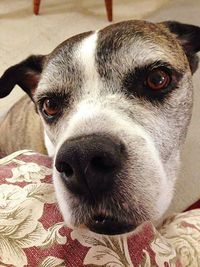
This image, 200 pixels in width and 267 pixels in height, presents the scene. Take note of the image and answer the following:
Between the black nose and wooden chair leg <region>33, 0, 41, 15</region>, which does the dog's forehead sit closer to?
the black nose

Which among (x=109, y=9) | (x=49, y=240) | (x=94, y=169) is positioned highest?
(x=94, y=169)

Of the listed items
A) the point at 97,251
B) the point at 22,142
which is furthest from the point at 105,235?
the point at 22,142

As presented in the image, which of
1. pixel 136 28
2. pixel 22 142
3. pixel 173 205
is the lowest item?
pixel 173 205

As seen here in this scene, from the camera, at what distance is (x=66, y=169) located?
3.64ft

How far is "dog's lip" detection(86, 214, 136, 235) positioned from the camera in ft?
3.72

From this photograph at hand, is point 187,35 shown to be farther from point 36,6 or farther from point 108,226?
point 36,6

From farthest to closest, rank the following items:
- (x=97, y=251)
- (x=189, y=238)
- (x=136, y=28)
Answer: (x=136, y=28) < (x=189, y=238) < (x=97, y=251)

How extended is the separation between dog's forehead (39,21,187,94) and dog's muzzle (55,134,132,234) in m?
0.40

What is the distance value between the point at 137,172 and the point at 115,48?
52cm

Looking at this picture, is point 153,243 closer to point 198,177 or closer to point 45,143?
Result: point 45,143

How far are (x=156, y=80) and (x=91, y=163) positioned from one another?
0.49 metres

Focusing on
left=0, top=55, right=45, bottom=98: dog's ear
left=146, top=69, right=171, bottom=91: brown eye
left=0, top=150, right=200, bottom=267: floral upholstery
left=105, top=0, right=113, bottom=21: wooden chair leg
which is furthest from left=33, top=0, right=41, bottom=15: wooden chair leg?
left=0, top=150, right=200, bottom=267: floral upholstery

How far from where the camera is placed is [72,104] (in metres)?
1.46

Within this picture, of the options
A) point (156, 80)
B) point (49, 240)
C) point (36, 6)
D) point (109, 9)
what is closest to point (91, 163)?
point (49, 240)
